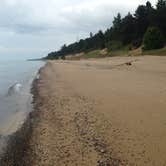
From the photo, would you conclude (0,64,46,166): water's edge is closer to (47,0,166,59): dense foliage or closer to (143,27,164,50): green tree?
(143,27,164,50): green tree

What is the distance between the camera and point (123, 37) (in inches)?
3369

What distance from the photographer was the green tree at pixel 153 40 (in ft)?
206

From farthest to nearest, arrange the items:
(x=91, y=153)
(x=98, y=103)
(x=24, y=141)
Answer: (x=98, y=103)
(x=24, y=141)
(x=91, y=153)

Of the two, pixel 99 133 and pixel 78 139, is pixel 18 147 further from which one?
pixel 99 133

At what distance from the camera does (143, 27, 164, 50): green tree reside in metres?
62.8

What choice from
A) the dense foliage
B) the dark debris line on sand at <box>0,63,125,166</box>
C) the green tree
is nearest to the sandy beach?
the dark debris line on sand at <box>0,63,125,166</box>

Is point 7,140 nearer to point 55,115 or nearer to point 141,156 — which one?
point 55,115

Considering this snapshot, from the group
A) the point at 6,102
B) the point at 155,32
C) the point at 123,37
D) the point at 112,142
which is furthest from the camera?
the point at 123,37

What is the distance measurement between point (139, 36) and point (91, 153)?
7390 cm

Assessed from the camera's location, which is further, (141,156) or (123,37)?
(123,37)

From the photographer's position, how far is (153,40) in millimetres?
62875

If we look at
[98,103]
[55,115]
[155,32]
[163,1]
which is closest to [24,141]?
[55,115]

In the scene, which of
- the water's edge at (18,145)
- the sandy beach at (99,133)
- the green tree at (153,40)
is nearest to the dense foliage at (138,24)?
the green tree at (153,40)

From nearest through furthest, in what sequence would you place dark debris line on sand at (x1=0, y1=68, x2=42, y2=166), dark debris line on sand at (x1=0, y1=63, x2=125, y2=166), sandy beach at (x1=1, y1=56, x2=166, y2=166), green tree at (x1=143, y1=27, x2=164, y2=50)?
sandy beach at (x1=1, y1=56, x2=166, y2=166)
dark debris line on sand at (x1=0, y1=63, x2=125, y2=166)
dark debris line on sand at (x1=0, y1=68, x2=42, y2=166)
green tree at (x1=143, y1=27, x2=164, y2=50)
